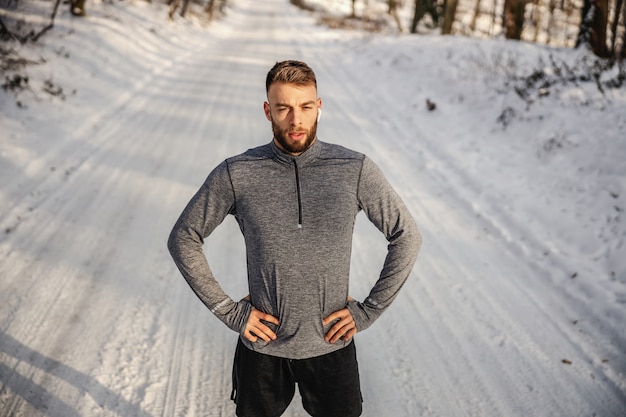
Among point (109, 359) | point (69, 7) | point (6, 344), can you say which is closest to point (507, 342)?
point (109, 359)

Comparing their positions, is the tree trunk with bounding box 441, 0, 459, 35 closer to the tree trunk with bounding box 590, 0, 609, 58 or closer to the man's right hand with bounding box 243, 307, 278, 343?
the tree trunk with bounding box 590, 0, 609, 58

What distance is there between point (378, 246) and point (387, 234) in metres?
2.67

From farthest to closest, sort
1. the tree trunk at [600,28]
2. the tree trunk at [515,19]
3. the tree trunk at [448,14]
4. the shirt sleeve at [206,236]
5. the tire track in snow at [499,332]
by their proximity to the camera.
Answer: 1. the tree trunk at [448,14]
2. the tree trunk at [515,19]
3. the tree trunk at [600,28]
4. the tire track in snow at [499,332]
5. the shirt sleeve at [206,236]

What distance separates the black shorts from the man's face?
0.93m

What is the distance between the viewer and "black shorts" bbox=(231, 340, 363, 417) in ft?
5.97

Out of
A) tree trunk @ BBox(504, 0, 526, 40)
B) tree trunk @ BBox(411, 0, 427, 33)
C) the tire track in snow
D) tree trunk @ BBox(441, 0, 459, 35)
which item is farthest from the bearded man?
tree trunk @ BBox(411, 0, 427, 33)

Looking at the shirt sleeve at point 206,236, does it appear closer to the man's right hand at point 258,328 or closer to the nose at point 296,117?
the man's right hand at point 258,328

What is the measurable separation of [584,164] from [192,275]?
5.70 m

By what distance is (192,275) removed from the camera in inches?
68.7

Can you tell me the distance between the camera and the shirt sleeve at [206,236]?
1.67 m

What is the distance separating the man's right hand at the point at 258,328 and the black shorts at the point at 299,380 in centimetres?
15

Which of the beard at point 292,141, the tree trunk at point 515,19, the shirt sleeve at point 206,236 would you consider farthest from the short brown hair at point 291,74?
the tree trunk at point 515,19

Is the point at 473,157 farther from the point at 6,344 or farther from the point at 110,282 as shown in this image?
the point at 6,344

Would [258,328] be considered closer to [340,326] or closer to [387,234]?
[340,326]
